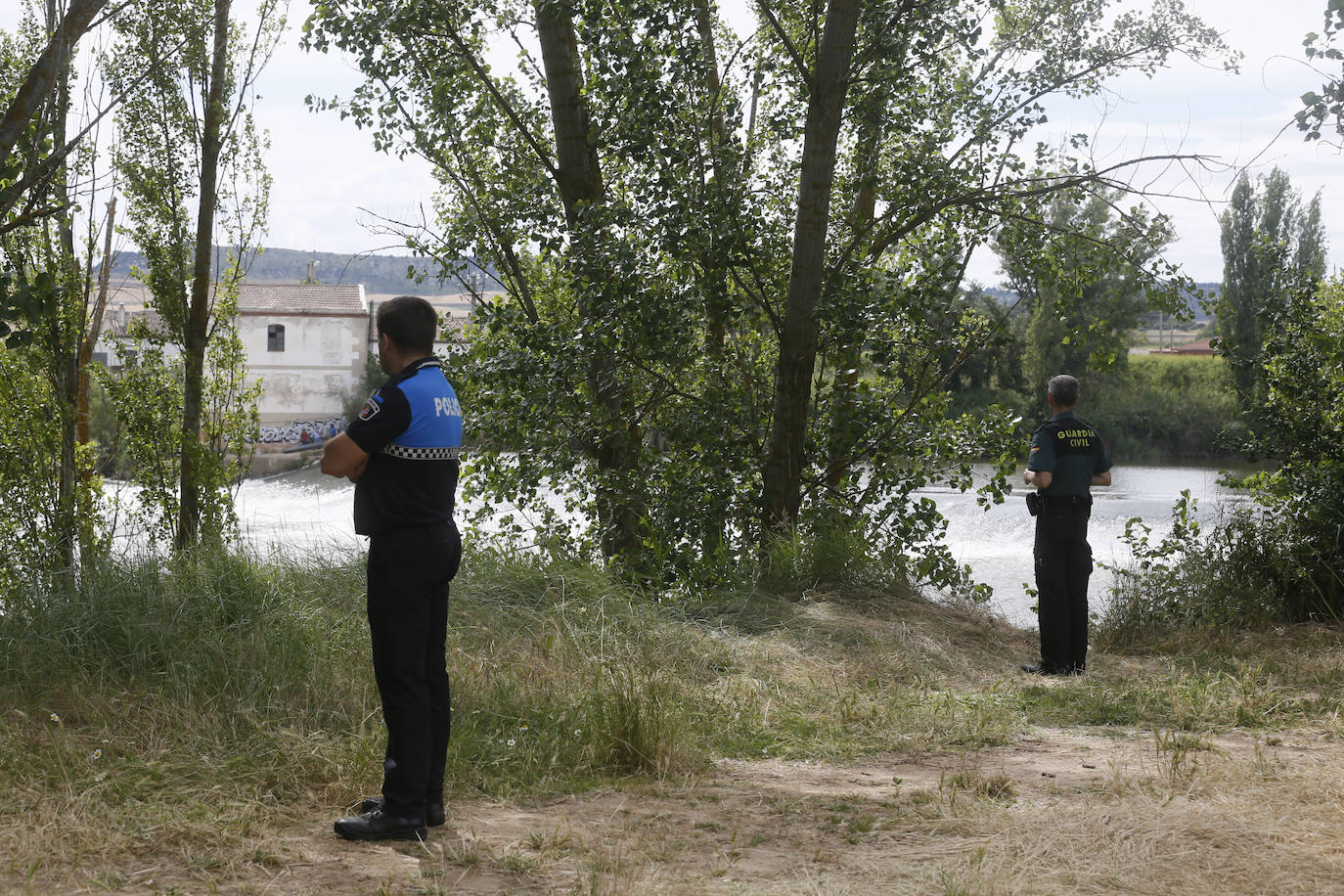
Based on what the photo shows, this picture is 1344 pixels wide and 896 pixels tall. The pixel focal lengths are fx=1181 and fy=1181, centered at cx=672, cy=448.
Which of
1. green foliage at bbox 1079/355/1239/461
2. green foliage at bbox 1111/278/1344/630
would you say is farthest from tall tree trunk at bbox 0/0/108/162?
green foliage at bbox 1079/355/1239/461

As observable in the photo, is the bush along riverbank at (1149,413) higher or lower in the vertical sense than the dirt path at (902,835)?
higher

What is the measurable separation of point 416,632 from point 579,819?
85 cm

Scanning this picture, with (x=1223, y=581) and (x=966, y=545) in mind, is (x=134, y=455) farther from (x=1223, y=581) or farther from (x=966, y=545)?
(x=966, y=545)

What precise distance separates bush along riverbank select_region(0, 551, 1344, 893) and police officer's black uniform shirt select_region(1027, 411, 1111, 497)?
116 centimetres

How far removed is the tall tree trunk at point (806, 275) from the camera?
885 centimetres

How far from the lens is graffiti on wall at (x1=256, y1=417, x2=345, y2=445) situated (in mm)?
45469

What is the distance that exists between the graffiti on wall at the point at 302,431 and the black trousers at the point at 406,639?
42.4 metres

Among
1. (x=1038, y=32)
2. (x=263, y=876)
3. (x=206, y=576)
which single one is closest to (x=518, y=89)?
(x=1038, y=32)

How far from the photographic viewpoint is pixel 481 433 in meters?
9.54

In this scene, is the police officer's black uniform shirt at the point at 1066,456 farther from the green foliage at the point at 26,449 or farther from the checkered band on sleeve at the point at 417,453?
the green foliage at the point at 26,449

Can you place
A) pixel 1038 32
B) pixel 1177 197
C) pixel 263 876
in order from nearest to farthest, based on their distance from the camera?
pixel 263 876 → pixel 1177 197 → pixel 1038 32

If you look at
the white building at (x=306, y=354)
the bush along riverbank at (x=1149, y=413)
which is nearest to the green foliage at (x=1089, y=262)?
the bush along riverbank at (x=1149, y=413)

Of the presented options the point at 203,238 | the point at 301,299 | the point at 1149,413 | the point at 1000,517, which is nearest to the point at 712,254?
the point at 203,238

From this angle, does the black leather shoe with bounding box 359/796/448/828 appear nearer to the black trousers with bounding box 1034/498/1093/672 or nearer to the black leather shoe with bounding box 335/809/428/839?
the black leather shoe with bounding box 335/809/428/839
